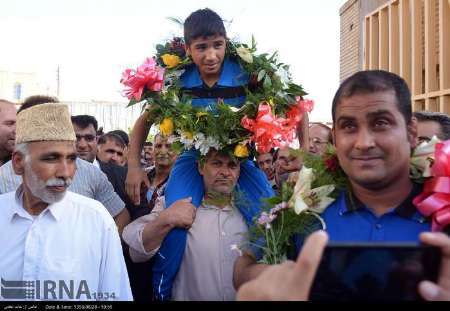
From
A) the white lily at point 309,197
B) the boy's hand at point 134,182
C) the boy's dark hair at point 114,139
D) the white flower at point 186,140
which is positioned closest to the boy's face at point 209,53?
the white flower at point 186,140

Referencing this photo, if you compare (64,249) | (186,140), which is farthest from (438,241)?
(186,140)

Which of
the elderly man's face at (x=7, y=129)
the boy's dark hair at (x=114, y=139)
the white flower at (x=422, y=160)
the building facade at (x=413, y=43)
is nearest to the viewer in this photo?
the white flower at (x=422, y=160)

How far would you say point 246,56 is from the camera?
3.44 m

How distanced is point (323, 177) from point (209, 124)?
3.66ft

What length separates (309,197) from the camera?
218 cm

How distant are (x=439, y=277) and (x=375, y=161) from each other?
840 millimetres

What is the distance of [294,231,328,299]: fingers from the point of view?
101 centimetres

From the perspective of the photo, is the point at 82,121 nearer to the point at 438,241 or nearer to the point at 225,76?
the point at 225,76

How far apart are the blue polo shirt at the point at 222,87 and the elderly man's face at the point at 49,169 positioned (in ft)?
3.39

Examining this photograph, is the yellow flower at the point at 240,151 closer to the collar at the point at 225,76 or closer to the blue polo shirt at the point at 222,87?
the blue polo shirt at the point at 222,87

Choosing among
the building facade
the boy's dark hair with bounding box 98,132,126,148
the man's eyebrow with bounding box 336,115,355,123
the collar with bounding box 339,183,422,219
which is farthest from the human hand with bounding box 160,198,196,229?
the building facade

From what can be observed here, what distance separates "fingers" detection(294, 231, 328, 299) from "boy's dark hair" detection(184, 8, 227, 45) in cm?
253

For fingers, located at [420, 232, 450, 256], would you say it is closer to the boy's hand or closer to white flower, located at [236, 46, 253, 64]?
white flower, located at [236, 46, 253, 64]

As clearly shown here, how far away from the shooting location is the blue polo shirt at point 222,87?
11.2ft
